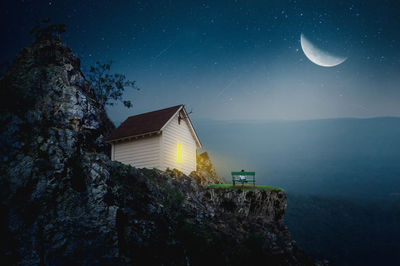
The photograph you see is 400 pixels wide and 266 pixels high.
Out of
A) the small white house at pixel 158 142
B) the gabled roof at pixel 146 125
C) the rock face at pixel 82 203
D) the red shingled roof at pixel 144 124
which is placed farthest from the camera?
the red shingled roof at pixel 144 124

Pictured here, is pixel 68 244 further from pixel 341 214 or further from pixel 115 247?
pixel 341 214

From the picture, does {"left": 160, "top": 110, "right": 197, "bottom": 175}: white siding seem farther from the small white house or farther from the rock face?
the rock face

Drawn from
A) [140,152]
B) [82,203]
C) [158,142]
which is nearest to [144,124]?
[140,152]

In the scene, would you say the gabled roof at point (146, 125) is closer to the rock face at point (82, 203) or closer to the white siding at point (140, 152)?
the white siding at point (140, 152)

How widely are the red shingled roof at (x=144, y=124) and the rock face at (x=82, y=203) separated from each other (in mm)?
4664

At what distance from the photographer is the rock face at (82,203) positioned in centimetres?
1045

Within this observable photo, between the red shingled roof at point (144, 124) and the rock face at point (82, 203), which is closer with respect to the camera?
the rock face at point (82, 203)

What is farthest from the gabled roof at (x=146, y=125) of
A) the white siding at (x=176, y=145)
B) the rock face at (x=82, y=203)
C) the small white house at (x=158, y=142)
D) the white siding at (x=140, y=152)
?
the rock face at (x=82, y=203)

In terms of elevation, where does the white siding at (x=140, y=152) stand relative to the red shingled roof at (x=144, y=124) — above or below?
below

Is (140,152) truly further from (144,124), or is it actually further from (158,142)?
(144,124)

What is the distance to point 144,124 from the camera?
22734 mm

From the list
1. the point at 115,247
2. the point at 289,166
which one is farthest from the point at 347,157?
the point at 115,247

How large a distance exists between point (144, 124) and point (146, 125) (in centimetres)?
66

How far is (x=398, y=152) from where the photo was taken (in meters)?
190
